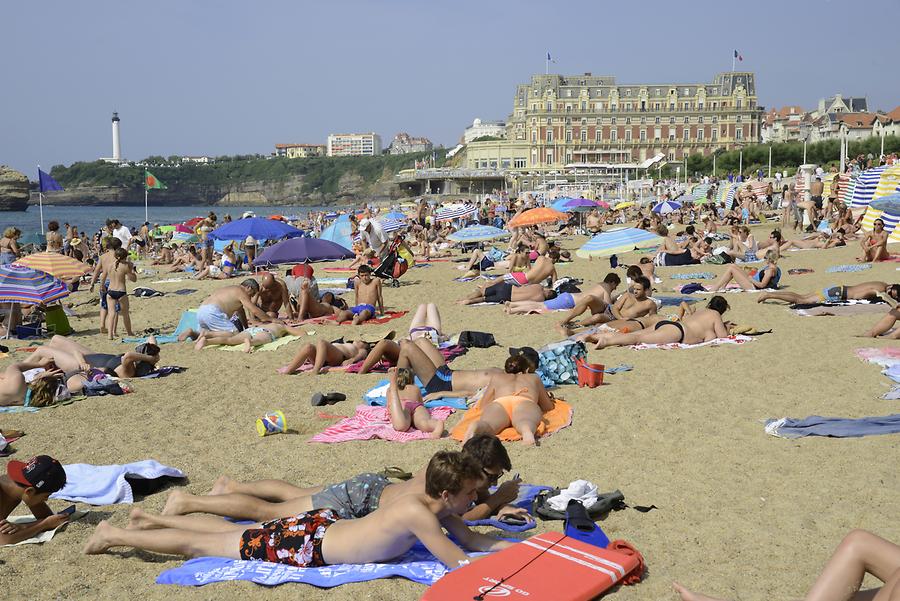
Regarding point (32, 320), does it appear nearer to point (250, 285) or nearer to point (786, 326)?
point (250, 285)

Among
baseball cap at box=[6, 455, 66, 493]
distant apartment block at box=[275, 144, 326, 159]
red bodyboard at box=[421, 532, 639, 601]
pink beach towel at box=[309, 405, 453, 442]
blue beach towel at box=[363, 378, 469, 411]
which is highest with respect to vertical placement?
distant apartment block at box=[275, 144, 326, 159]

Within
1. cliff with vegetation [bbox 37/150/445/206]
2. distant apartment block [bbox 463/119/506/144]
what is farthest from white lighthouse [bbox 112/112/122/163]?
distant apartment block [bbox 463/119/506/144]

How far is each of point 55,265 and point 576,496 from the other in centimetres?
898

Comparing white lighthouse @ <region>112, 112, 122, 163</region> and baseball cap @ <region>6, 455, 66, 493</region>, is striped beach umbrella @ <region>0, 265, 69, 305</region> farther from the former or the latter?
white lighthouse @ <region>112, 112, 122, 163</region>

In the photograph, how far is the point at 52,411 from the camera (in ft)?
21.5

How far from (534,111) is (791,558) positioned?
90.4m

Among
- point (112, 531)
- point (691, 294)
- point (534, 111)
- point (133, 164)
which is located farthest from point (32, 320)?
point (133, 164)

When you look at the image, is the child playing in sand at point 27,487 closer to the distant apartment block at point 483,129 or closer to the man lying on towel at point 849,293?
the man lying on towel at point 849,293

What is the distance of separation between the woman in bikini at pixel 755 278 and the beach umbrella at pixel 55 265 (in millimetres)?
8922

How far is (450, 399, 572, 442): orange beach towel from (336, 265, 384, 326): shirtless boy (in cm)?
461

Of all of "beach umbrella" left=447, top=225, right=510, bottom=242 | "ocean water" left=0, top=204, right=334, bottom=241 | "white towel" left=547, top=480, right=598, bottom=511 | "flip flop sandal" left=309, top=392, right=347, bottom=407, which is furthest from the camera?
"ocean water" left=0, top=204, right=334, bottom=241

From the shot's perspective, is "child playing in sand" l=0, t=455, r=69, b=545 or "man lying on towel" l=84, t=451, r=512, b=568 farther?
"child playing in sand" l=0, t=455, r=69, b=545

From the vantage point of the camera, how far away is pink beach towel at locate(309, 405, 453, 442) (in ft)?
18.2

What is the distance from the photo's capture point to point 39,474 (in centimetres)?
379
